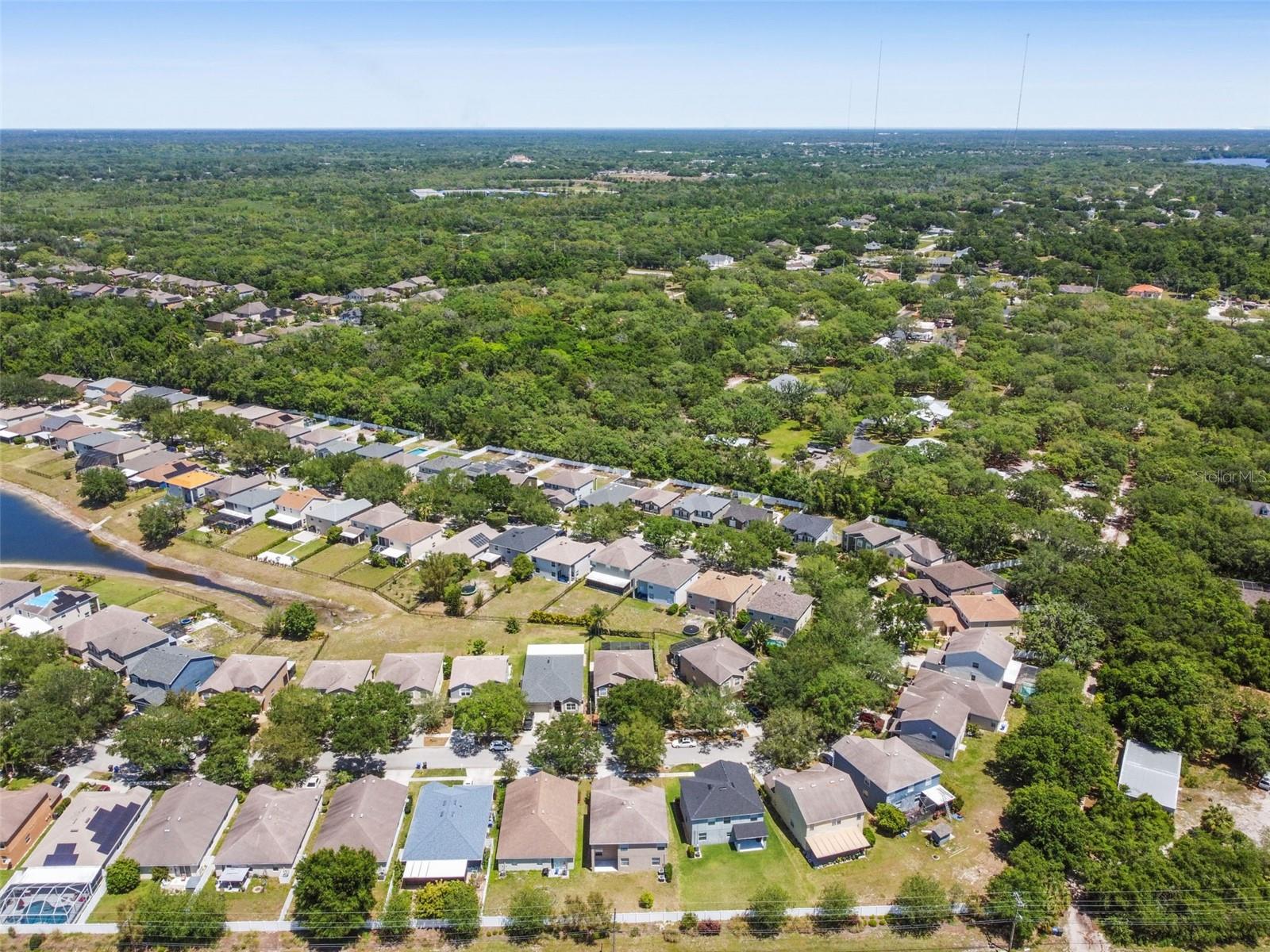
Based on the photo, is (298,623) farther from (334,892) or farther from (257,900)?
(334,892)

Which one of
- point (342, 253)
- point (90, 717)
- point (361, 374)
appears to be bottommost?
point (90, 717)

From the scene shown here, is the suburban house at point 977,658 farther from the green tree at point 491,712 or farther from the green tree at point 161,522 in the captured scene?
the green tree at point 161,522

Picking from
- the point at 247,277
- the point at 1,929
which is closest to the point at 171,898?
the point at 1,929

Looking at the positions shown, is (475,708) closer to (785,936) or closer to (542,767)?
(542,767)

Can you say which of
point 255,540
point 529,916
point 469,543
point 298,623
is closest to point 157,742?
point 298,623

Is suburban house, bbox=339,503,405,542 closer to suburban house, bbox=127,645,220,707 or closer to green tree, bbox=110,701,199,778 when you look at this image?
suburban house, bbox=127,645,220,707

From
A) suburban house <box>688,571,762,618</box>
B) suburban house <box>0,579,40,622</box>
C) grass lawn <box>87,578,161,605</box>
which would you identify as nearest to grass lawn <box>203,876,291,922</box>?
grass lawn <box>87,578,161,605</box>
